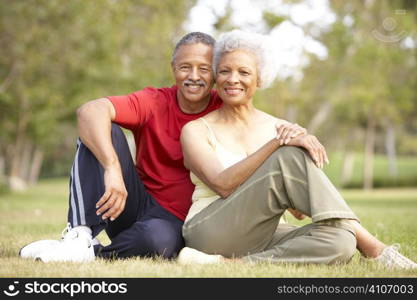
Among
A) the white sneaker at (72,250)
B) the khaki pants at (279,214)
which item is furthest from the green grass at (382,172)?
the white sneaker at (72,250)

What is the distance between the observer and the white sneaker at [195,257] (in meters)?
3.89

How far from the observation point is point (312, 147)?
145 inches

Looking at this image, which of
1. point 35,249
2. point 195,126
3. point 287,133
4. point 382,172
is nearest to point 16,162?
point 35,249

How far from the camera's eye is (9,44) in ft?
61.2

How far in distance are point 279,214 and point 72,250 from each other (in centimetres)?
136

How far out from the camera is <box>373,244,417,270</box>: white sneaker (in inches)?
150

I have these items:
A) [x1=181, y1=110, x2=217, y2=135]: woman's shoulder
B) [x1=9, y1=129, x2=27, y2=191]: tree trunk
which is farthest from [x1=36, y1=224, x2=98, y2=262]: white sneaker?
[x1=9, y1=129, x2=27, y2=191]: tree trunk

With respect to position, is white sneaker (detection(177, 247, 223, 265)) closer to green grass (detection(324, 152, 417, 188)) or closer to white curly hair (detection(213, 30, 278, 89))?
white curly hair (detection(213, 30, 278, 89))

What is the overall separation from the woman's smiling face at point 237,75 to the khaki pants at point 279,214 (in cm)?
62

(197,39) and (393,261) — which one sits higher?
(197,39)

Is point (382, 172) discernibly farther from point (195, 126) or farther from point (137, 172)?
point (195, 126)

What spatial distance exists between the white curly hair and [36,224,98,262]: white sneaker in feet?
4.90

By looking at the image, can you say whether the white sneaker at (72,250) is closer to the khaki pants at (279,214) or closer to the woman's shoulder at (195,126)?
the khaki pants at (279,214)

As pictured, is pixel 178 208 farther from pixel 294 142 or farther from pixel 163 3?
pixel 163 3
